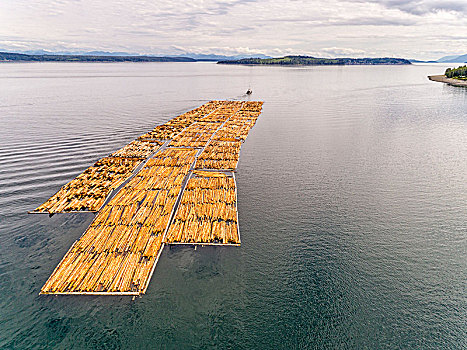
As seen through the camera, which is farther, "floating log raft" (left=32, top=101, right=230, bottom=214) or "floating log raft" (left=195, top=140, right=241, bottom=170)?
"floating log raft" (left=195, top=140, right=241, bottom=170)

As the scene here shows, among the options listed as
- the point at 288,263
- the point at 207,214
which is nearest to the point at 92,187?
the point at 207,214

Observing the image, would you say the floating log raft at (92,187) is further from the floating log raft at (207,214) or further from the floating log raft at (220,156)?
the floating log raft at (220,156)

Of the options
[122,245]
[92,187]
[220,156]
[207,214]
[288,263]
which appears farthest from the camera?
[220,156]

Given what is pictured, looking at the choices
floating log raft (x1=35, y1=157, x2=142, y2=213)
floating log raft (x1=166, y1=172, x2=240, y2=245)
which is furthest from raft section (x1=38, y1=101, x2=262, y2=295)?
floating log raft (x1=35, y1=157, x2=142, y2=213)

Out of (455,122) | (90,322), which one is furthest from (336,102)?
(90,322)

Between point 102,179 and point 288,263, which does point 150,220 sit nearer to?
point 102,179

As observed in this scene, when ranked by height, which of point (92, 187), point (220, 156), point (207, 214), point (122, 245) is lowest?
point (122, 245)

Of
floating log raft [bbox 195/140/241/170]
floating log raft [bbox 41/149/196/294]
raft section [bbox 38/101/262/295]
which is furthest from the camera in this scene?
floating log raft [bbox 195/140/241/170]

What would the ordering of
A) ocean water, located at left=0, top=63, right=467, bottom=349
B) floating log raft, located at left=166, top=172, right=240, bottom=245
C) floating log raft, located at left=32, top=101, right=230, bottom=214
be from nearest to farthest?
ocean water, located at left=0, top=63, right=467, bottom=349 → floating log raft, located at left=166, top=172, right=240, bottom=245 → floating log raft, located at left=32, top=101, right=230, bottom=214

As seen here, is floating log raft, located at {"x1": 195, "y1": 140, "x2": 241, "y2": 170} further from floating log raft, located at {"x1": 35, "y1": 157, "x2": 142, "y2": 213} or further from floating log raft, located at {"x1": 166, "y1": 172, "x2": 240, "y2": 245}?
floating log raft, located at {"x1": 35, "y1": 157, "x2": 142, "y2": 213}
